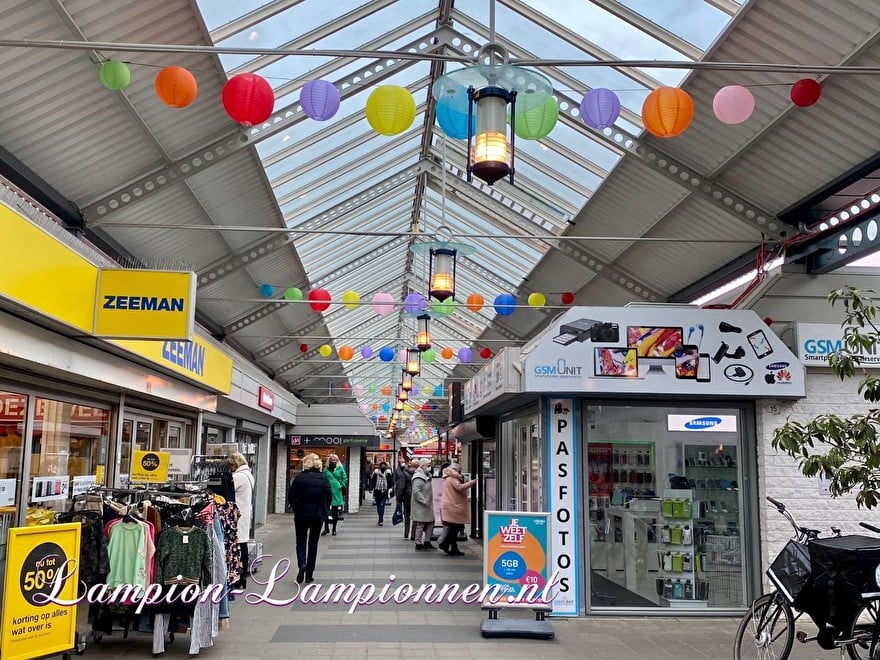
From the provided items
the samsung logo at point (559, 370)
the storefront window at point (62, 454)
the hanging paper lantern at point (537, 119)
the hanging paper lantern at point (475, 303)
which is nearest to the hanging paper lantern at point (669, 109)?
the hanging paper lantern at point (537, 119)

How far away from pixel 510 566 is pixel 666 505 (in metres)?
2.25

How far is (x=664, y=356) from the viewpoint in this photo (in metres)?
8.36

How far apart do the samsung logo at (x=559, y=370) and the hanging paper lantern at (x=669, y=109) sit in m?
2.94

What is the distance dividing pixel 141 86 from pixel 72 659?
5.41m

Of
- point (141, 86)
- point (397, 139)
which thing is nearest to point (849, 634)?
point (141, 86)

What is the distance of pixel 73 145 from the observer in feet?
26.7

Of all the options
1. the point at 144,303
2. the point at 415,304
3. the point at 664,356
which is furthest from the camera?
the point at 415,304

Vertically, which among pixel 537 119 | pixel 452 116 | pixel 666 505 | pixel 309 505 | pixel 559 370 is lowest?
pixel 309 505

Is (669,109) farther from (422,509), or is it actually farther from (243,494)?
(422,509)

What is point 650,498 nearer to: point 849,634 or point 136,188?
point 849,634

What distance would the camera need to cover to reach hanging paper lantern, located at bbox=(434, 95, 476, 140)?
15.1 feet

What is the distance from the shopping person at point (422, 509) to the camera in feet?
45.7

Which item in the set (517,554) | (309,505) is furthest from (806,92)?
(309,505)

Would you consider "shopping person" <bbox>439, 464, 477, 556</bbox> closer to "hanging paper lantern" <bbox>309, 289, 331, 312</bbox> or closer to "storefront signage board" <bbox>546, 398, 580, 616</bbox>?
"hanging paper lantern" <bbox>309, 289, 331, 312</bbox>
